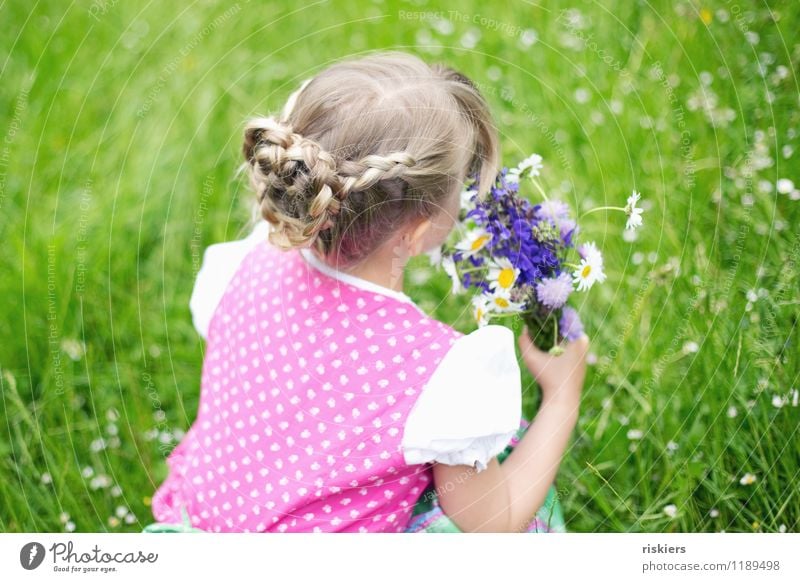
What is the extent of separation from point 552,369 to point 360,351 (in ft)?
0.98

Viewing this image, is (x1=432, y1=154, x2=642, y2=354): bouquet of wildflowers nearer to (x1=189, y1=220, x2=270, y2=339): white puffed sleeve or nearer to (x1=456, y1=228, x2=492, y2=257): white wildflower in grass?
(x1=456, y1=228, x2=492, y2=257): white wildflower in grass

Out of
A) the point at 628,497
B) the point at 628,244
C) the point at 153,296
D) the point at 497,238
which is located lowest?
the point at 628,497

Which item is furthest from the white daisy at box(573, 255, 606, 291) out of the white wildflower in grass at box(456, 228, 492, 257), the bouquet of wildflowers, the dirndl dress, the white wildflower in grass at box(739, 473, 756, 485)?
the white wildflower in grass at box(739, 473, 756, 485)

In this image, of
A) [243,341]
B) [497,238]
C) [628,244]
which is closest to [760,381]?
[628,244]

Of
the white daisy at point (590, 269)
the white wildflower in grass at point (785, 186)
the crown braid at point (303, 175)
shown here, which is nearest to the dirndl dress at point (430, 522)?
the white daisy at point (590, 269)

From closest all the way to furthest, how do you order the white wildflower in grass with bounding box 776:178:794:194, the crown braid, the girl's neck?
the crown braid, the girl's neck, the white wildflower in grass with bounding box 776:178:794:194

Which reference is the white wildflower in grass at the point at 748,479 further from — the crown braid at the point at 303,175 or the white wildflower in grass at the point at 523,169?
the crown braid at the point at 303,175

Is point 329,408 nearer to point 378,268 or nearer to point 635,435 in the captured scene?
point 378,268

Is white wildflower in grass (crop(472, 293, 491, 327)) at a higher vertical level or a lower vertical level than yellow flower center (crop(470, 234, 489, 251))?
lower

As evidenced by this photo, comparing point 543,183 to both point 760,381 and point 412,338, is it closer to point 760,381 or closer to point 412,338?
point 760,381

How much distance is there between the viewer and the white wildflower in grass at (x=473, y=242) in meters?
1.00

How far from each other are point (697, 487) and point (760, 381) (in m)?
0.16

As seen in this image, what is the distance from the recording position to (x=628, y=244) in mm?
1299

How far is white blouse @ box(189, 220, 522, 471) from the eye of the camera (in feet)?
2.88
